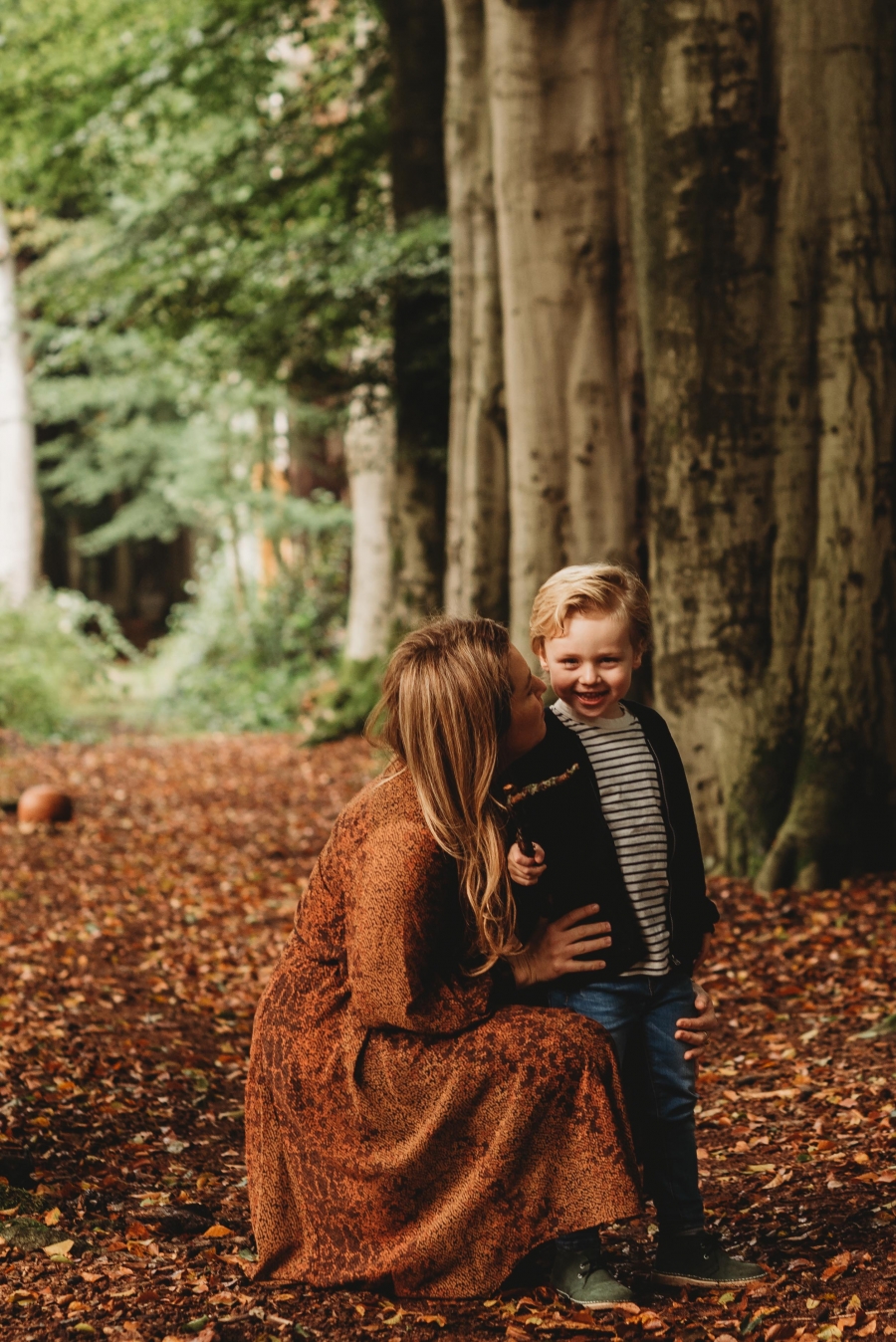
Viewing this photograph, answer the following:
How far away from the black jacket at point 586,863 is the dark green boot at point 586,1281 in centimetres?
60

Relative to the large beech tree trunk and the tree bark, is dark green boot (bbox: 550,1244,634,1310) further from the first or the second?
the tree bark

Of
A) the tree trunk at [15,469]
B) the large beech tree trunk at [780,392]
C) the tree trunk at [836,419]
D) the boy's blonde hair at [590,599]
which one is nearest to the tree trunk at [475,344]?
the large beech tree trunk at [780,392]

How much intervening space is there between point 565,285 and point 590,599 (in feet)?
17.0

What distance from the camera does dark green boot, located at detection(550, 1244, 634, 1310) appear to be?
10.2 feet

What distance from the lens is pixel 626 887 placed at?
10.4 ft

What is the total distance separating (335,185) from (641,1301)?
13675 millimetres

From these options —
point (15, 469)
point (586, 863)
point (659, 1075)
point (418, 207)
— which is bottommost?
point (659, 1075)

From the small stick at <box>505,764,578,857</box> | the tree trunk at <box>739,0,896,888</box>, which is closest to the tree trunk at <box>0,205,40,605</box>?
the tree trunk at <box>739,0,896,888</box>

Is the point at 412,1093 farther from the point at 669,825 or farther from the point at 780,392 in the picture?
the point at 780,392

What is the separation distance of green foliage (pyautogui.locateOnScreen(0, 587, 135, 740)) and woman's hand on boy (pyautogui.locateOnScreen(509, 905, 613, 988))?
14.1m

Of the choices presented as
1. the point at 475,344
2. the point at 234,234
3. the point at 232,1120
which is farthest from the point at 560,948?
the point at 234,234

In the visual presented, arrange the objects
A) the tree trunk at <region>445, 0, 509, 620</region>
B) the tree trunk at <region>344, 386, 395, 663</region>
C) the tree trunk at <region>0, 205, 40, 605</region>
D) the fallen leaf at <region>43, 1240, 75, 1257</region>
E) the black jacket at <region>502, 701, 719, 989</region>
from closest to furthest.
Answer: the black jacket at <region>502, 701, 719, 989</region> → the fallen leaf at <region>43, 1240, 75, 1257</region> → the tree trunk at <region>445, 0, 509, 620</region> → the tree trunk at <region>344, 386, 395, 663</region> → the tree trunk at <region>0, 205, 40, 605</region>

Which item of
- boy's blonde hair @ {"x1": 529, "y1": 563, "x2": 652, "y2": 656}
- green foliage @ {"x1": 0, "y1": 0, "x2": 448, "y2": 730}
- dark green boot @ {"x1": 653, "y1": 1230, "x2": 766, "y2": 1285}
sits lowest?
dark green boot @ {"x1": 653, "y1": 1230, "x2": 766, "y2": 1285}

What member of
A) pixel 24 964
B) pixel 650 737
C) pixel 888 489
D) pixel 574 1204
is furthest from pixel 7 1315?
pixel 888 489
